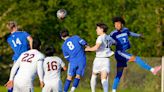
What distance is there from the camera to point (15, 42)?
18.7 metres

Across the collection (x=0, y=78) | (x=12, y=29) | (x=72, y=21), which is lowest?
(x=0, y=78)

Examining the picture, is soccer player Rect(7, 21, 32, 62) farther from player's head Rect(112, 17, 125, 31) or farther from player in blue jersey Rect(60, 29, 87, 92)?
player's head Rect(112, 17, 125, 31)

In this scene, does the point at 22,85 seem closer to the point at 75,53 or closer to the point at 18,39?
the point at 18,39

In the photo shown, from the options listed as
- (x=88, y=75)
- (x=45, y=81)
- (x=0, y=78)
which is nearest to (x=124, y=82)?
(x=88, y=75)

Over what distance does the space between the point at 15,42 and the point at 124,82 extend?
16338 millimetres

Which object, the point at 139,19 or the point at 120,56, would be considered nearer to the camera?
the point at 120,56

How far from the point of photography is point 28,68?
15078 millimetres

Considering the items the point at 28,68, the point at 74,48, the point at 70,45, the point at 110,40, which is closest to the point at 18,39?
the point at 70,45

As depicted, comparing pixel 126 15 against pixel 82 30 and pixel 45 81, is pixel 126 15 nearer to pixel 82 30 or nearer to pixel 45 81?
pixel 82 30

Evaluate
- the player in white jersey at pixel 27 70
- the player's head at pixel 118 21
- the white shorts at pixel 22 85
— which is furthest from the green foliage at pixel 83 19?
the white shorts at pixel 22 85

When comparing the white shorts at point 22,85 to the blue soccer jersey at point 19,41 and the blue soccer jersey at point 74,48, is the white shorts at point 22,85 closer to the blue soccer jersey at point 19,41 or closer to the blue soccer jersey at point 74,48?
the blue soccer jersey at point 19,41

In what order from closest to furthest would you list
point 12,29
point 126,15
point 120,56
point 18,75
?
1. point 18,75
2. point 12,29
3. point 120,56
4. point 126,15

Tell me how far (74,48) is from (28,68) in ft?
14.0

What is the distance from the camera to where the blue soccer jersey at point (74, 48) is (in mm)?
19078
